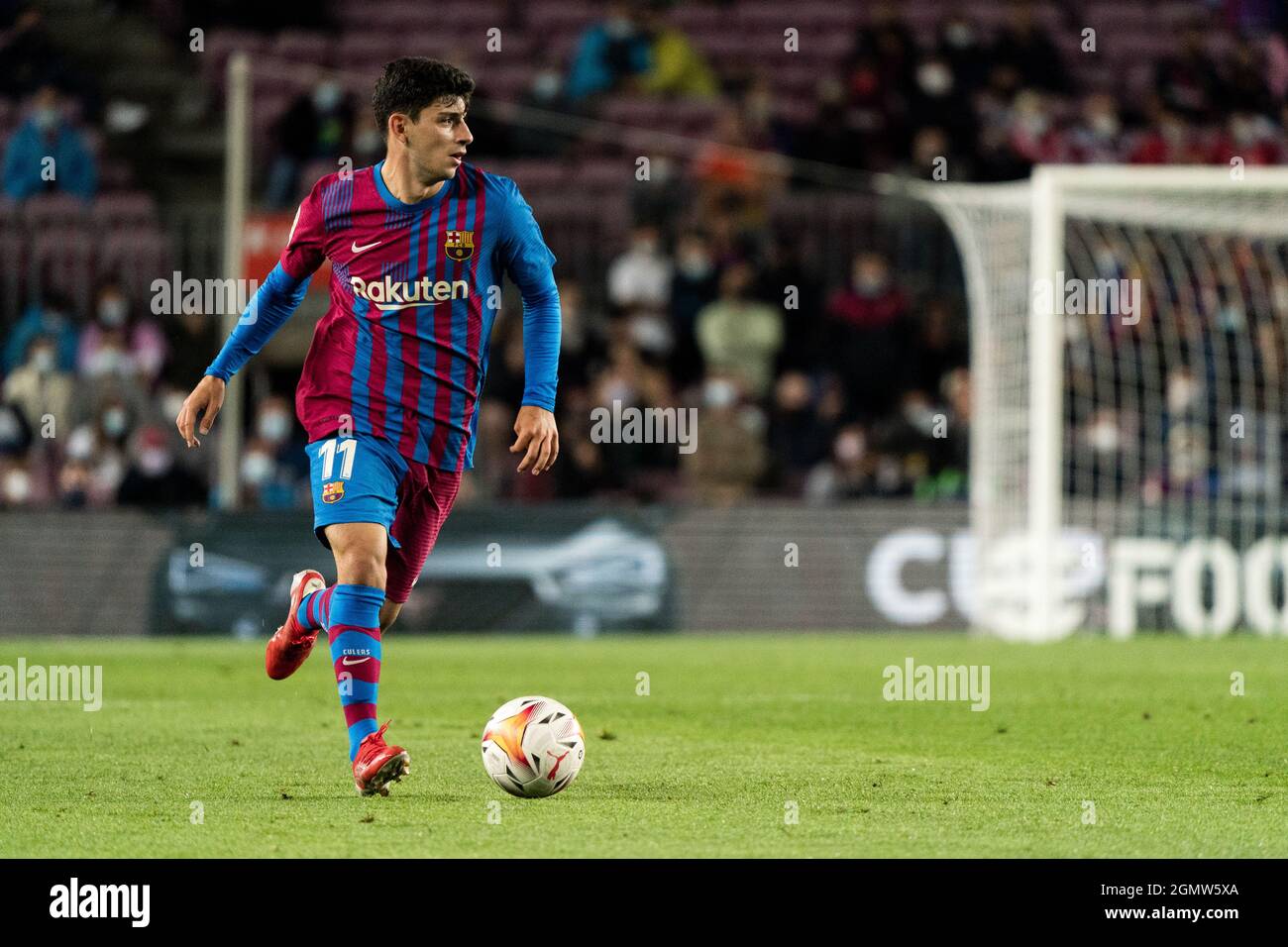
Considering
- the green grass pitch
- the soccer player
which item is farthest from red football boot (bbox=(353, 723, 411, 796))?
the soccer player

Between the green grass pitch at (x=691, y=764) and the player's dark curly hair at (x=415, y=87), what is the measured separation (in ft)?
7.37

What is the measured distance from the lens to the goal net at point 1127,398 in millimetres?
15820

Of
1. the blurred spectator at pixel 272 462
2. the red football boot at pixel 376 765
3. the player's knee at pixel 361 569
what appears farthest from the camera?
the blurred spectator at pixel 272 462

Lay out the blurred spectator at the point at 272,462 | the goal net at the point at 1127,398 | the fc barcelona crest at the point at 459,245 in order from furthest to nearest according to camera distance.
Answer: the blurred spectator at the point at 272,462 < the goal net at the point at 1127,398 < the fc barcelona crest at the point at 459,245

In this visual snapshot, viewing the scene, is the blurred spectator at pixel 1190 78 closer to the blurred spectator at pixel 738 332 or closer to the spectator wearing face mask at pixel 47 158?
the blurred spectator at pixel 738 332

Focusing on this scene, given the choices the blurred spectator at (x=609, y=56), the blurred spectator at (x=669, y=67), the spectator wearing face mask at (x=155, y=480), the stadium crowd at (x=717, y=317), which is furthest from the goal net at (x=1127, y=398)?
the spectator wearing face mask at (x=155, y=480)

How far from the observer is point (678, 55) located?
69.1 ft

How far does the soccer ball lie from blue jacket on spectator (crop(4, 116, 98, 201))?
13.3 metres

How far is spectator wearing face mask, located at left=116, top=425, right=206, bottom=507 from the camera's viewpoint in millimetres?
16766

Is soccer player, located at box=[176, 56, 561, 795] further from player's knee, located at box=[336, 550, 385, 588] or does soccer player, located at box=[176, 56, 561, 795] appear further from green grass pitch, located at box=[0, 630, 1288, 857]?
green grass pitch, located at box=[0, 630, 1288, 857]
